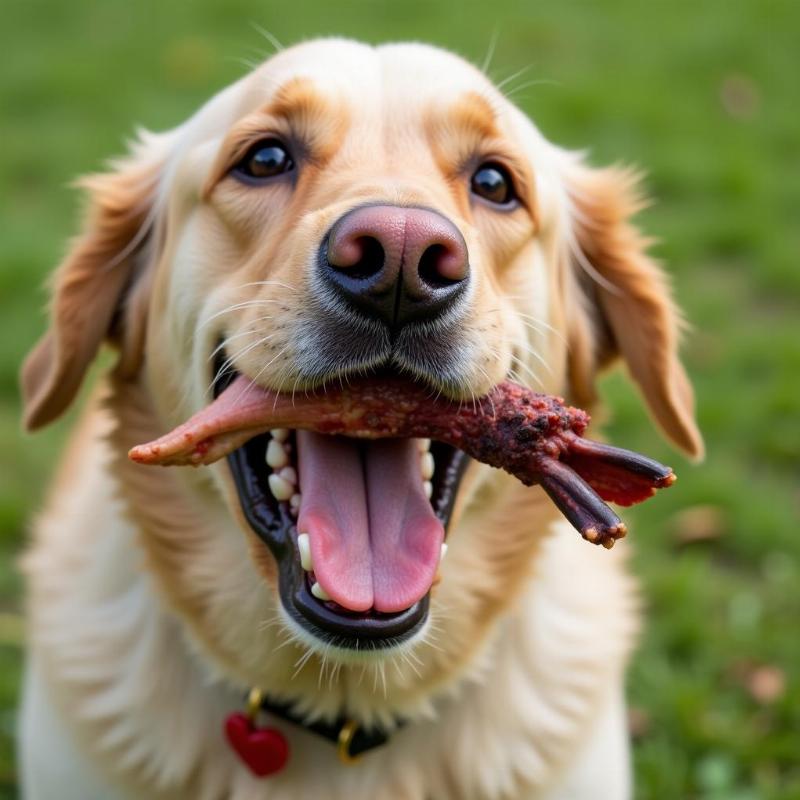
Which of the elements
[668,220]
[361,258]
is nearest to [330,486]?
[361,258]

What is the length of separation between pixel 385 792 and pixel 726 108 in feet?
20.8

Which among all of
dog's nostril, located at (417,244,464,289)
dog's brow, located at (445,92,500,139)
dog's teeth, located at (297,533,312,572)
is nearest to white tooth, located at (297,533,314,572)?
dog's teeth, located at (297,533,312,572)

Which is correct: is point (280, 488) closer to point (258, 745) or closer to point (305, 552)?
point (305, 552)

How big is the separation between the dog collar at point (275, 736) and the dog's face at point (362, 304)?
0.11m

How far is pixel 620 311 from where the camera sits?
11.5 ft

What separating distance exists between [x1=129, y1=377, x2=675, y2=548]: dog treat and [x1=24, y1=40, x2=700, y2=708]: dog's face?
5 centimetres

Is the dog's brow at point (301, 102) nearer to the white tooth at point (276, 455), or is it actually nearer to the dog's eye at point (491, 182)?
the dog's eye at point (491, 182)

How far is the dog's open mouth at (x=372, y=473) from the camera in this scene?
2463 millimetres

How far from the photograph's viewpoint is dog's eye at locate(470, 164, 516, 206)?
3074 mm

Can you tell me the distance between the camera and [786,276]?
257 inches

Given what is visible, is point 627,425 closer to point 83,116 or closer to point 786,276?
point 786,276

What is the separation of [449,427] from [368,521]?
0.93ft

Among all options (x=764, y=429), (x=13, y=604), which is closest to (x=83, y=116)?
(x=13, y=604)

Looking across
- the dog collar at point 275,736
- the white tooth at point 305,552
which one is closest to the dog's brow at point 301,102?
the white tooth at point 305,552
